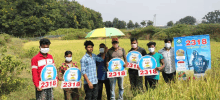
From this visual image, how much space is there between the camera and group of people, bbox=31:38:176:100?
3.25 metres

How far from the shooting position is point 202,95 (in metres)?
3.00

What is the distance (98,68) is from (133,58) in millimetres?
965

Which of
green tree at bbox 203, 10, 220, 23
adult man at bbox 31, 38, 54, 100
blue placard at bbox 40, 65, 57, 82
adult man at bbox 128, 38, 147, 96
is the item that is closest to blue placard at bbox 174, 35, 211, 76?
adult man at bbox 128, 38, 147, 96

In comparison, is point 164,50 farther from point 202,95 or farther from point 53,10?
point 53,10

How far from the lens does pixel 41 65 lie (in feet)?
10.5

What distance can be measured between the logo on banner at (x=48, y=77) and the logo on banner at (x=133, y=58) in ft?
6.15

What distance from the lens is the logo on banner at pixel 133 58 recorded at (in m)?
3.88

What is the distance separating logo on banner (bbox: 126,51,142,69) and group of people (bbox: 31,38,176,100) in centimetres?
13

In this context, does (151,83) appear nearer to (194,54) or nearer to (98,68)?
(194,54)

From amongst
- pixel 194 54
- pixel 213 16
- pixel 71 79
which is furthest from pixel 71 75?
pixel 213 16

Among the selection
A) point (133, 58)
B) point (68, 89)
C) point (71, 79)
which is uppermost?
point (133, 58)

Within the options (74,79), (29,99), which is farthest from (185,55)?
(29,99)

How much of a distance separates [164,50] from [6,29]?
168 feet

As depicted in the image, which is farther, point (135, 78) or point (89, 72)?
point (135, 78)
